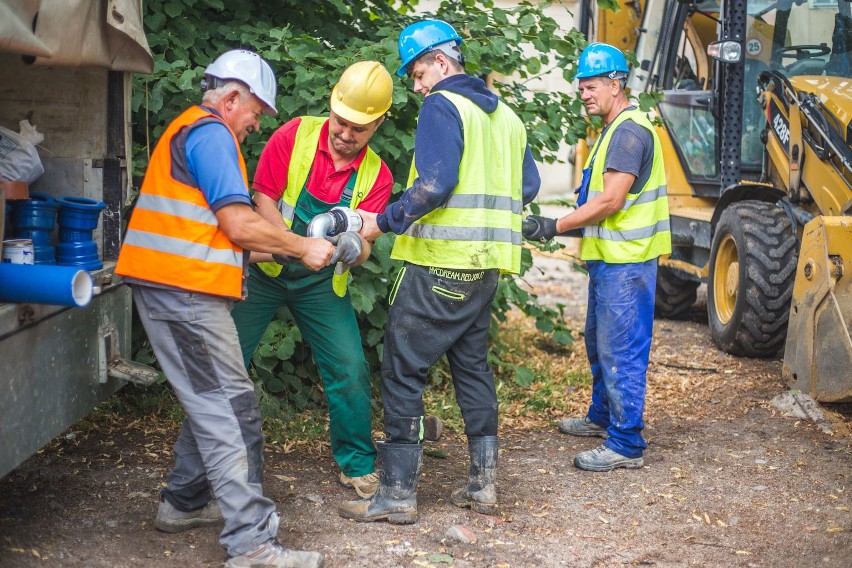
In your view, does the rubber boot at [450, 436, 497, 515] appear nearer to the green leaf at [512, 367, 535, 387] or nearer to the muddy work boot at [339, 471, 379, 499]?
the muddy work boot at [339, 471, 379, 499]

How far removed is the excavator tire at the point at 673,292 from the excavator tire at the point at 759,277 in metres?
1.48

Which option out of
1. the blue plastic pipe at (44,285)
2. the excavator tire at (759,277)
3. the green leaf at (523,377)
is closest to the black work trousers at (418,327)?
the blue plastic pipe at (44,285)

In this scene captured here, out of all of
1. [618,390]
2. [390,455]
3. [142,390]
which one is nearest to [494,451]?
[390,455]

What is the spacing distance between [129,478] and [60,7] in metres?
2.14

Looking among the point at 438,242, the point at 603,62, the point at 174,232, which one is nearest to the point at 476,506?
the point at 438,242

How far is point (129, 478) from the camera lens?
4.37 m

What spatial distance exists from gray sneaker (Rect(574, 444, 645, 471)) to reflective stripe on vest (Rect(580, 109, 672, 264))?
96 centimetres

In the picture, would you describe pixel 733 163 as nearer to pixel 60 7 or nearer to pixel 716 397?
pixel 716 397

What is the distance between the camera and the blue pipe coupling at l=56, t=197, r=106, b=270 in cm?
366

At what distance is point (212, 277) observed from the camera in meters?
3.31

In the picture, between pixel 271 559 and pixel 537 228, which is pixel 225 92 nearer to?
pixel 271 559

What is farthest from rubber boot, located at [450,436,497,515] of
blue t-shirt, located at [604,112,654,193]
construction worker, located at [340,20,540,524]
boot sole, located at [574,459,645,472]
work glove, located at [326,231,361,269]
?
blue t-shirt, located at [604,112,654,193]

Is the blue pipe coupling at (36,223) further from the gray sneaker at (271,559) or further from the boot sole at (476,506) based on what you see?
the boot sole at (476,506)

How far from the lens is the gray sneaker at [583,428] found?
5352 millimetres
